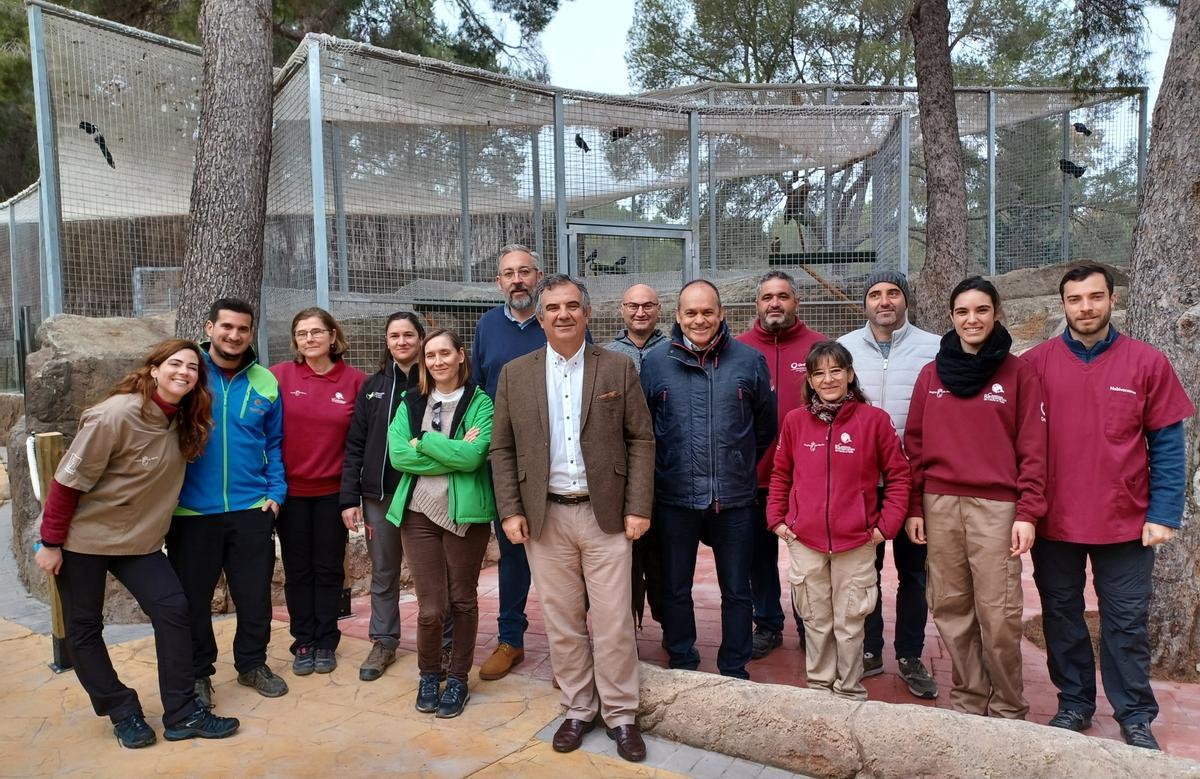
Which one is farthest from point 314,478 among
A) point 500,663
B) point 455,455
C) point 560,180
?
point 560,180

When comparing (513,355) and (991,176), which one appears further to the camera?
(991,176)

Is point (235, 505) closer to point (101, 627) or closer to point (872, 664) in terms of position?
point (101, 627)

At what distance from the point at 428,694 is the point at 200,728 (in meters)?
0.91

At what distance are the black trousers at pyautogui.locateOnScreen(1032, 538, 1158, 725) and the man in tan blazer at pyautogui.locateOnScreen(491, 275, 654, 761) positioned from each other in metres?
1.62

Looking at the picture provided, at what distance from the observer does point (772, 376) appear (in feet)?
12.9

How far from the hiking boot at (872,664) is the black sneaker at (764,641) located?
1.55ft

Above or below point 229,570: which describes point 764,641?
below

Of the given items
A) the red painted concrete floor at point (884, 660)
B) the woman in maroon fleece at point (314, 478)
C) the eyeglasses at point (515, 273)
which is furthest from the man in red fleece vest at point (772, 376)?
the woman in maroon fleece at point (314, 478)

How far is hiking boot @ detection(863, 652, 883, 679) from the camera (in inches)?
148

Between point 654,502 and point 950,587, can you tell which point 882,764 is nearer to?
point 950,587

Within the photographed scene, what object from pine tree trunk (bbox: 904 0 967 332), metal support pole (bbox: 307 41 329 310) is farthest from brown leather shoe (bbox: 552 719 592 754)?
pine tree trunk (bbox: 904 0 967 332)

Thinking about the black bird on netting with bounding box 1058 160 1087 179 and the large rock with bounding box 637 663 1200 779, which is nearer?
the large rock with bounding box 637 663 1200 779

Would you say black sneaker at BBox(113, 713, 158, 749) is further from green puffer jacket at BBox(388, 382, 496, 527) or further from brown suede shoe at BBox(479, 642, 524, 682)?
brown suede shoe at BBox(479, 642, 524, 682)

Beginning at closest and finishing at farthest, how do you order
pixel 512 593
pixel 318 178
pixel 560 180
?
pixel 512 593, pixel 318 178, pixel 560 180
